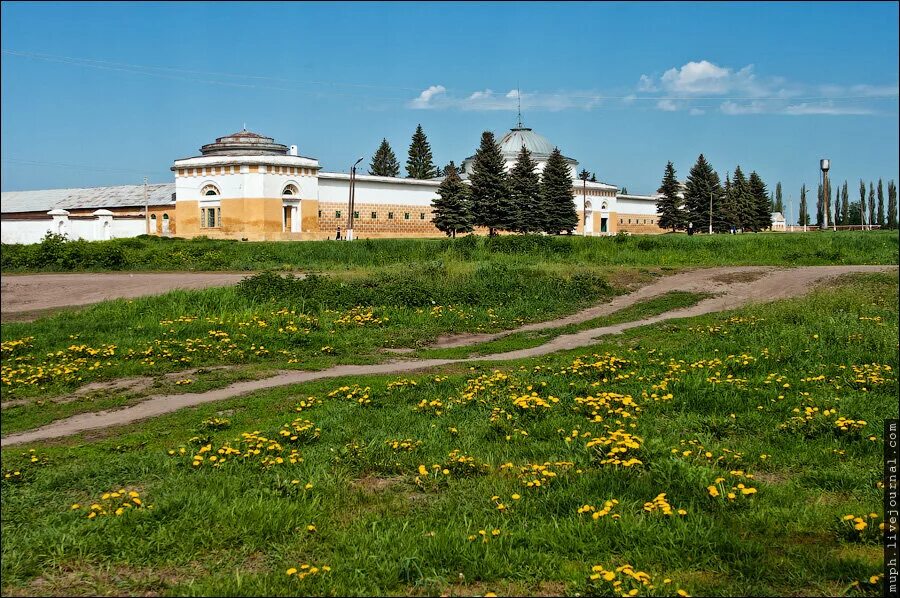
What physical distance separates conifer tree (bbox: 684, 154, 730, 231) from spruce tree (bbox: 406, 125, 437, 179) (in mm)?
28268

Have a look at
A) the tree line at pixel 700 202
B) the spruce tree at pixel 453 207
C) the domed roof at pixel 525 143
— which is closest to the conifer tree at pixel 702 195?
the tree line at pixel 700 202

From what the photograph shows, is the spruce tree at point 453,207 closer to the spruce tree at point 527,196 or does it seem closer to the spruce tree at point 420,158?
the spruce tree at point 527,196

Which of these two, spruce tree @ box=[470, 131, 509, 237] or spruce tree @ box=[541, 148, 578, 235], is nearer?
spruce tree @ box=[470, 131, 509, 237]

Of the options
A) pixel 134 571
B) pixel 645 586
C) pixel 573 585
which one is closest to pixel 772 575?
pixel 645 586

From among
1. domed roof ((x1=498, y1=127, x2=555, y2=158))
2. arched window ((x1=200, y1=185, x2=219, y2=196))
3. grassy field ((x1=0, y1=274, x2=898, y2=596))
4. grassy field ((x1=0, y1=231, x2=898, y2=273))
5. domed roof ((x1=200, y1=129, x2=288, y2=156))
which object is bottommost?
grassy field ((x1=0, y1=274, x2=898, y2=596))

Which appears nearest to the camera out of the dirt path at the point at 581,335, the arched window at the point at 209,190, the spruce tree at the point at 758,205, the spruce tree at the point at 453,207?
the dirt path at the point at 581,335

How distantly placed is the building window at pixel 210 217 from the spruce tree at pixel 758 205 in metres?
52.3

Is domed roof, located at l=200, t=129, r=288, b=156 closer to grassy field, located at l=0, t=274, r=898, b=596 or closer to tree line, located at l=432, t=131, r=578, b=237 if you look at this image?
tree line, located at l=432, t=131, r=578, b=237

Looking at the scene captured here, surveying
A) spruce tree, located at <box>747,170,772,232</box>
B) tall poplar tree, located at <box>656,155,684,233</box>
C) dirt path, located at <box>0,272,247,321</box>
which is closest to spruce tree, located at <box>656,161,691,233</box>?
tall poplar tree, located at <box>656,155,684,233</box>

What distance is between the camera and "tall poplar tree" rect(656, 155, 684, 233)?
228 feet

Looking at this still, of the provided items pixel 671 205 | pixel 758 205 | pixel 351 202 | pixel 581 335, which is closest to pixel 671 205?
pixel 671 205

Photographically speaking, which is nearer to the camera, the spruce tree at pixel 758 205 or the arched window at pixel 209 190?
the arched window at pixel 209 190

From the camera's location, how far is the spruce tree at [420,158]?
84188 millimetres

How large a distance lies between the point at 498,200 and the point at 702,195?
79.4 feet
